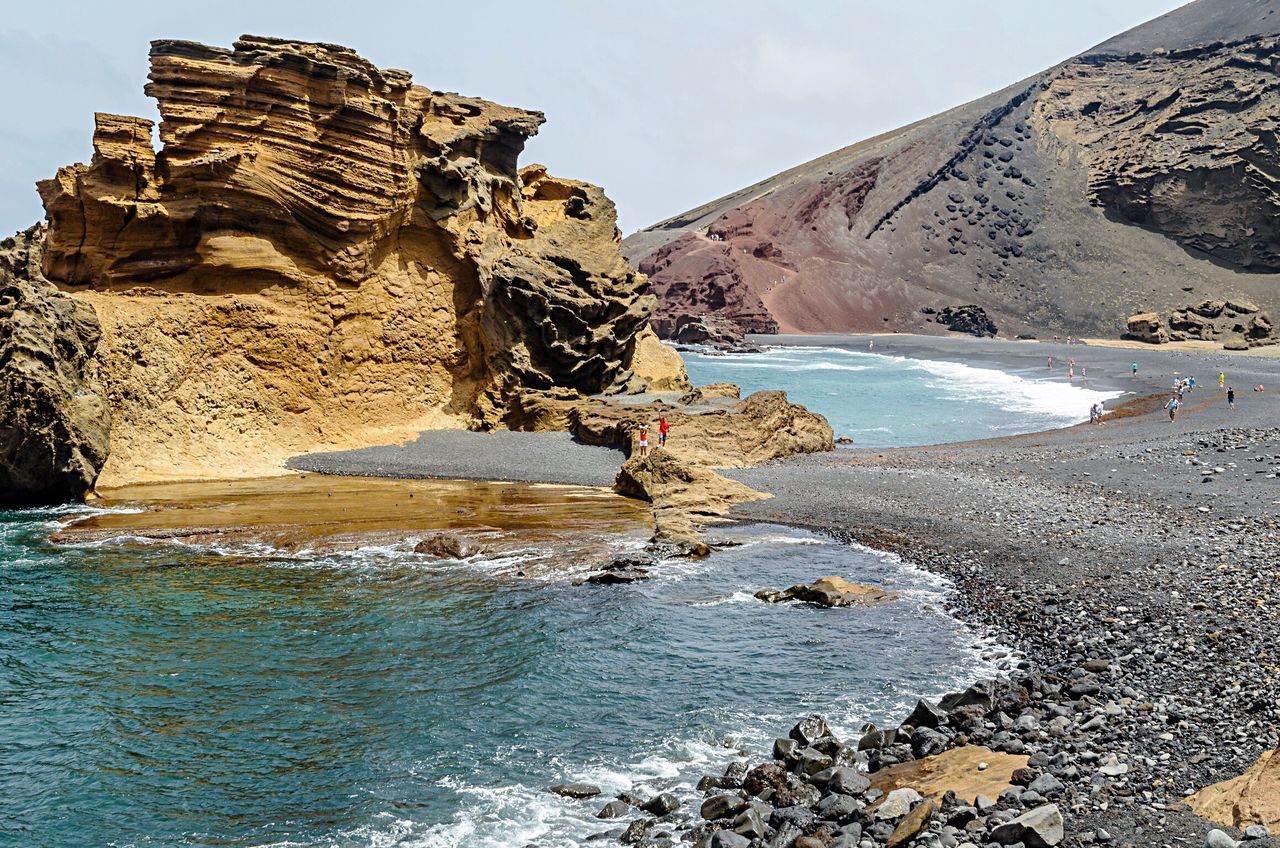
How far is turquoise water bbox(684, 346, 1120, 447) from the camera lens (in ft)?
144

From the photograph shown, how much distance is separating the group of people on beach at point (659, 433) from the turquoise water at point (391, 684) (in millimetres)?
7998

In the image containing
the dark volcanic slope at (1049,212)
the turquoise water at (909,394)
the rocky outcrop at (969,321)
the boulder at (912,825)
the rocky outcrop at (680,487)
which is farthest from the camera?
the rocky outcrop at (969,321)

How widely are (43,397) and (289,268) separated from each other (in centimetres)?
829

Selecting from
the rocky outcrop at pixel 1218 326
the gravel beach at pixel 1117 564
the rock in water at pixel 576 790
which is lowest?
Result: the rock in water at pixel 576 790

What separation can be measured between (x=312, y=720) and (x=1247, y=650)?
11.1 m

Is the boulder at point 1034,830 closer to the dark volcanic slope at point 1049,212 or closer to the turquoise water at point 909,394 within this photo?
the turquoise water at point 909,394

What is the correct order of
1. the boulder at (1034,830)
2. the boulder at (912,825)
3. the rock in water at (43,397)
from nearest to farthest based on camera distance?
the boulder at (1034,830) → the boulder at (912,825) → the rock in water at (43,397)

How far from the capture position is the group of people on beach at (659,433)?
2683 centimetres

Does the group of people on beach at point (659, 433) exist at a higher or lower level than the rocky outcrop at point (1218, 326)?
lower

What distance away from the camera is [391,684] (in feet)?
41.5

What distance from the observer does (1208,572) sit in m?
15.3

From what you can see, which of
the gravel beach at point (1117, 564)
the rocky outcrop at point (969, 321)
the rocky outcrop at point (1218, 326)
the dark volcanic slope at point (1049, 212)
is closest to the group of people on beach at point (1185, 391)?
the gravel beach at point (1117, 564)

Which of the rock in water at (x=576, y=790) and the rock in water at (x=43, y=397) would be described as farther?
the rock in water at (x=43, y=397)

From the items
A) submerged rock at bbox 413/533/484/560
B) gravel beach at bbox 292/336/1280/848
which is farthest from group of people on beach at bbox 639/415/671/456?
submerged rock at bbox 413/533/484/560
